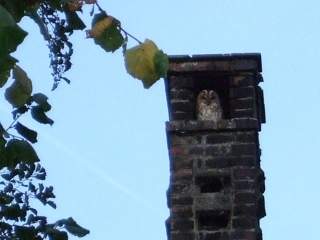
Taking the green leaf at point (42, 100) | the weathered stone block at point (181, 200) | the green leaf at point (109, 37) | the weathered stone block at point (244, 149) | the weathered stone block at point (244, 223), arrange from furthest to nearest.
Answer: the weathered stone block at point (244, 149)
the weathered stone block at point (181, 200)
the weathered stone block at point (244, 223)
the green leaf at point (42, 100)
the green leaf at point (109, 37)

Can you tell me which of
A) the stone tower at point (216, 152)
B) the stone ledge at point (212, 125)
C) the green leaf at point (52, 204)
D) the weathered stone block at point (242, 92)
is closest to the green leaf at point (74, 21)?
the green leaf at point (52, 204)

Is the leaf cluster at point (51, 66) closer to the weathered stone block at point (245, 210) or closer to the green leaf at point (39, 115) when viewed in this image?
the green leaf at point (39, 115)

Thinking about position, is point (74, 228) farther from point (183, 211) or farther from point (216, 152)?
point (216, 152)

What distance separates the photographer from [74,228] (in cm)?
459

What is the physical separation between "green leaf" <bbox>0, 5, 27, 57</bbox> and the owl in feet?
14.1

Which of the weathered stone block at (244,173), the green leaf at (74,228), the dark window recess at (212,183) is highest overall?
the weathered stone block at (244,173)

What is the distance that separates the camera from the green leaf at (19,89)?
161 inches

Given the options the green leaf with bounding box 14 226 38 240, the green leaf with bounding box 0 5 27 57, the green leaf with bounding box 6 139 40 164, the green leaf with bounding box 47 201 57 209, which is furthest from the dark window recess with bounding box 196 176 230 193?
the green leaf with bounding box 0 5 27 57

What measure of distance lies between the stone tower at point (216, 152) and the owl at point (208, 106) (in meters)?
0.04

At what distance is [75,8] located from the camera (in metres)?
4.18

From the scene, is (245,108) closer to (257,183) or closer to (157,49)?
(257,183)

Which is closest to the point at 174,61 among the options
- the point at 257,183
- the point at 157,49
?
the point at 257,183

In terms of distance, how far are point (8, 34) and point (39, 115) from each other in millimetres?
1231

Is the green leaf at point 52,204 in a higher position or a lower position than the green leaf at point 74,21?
lower
